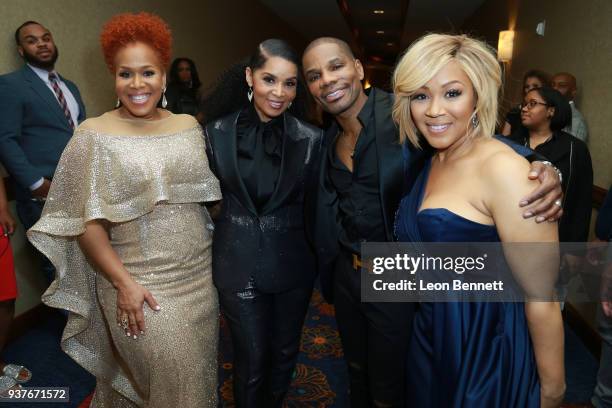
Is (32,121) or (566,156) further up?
(32,121)

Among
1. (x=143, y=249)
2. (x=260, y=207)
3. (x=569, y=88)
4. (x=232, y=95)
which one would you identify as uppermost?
(x=569, y=88)

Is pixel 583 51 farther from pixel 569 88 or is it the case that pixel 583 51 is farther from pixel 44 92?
pixel 44 92

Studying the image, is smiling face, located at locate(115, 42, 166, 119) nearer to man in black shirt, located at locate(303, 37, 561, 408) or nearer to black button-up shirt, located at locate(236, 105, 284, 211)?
black button-up shirt, located at locate(236, 105, 284, 211)

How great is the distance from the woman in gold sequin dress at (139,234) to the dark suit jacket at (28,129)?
137 cm

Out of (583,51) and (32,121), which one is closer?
(32,121)

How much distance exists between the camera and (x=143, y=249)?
165 cm

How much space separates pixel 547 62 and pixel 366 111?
12.9 feet

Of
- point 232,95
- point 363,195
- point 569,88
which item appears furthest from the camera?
point 569,88

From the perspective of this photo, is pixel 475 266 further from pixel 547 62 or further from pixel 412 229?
pixel 547 62

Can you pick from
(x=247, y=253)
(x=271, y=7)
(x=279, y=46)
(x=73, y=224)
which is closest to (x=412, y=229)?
(x=247, y=253)

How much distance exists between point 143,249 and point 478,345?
1156 millimetres

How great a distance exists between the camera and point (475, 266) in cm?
133

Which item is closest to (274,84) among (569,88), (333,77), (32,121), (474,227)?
(333,77)

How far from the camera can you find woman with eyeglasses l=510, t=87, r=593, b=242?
281 centimetres
